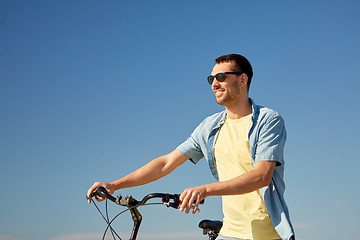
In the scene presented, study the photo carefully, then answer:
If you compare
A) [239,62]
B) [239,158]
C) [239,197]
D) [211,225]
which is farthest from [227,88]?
[211,225]

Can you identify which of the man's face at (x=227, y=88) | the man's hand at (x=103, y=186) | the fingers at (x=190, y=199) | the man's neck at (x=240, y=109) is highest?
the man's face at (x=227, y=88)

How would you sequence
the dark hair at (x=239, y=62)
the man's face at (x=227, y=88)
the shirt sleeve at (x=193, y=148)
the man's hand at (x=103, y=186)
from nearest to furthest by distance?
the man's hand at (x=103, y=186) < the man's face at (x=227, y=88) < the dark hair at (x=239, y=62) < the shirt sleeve at (x=193, y=148)

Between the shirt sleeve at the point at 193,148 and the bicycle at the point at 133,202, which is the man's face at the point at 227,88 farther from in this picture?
the bicycle at the point at 133,202

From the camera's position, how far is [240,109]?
15.1 feet

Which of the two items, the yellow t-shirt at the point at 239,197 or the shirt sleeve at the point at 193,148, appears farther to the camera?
the shirt sleeve at the point at 193,148

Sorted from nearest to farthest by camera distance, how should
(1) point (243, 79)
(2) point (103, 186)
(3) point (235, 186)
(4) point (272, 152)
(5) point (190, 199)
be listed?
(5) point (190, 199)
(3) point (235, 186)
(4) point (272, 152)
(2) point (103, 186)
(1) point (243, 79)

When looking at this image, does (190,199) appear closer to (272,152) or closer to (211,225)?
(272,152)

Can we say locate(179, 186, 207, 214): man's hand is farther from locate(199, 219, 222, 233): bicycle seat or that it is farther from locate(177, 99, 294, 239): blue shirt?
locate(199, 219, 222, 233): bicycle seat

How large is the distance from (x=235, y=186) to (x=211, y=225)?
4.61 feet

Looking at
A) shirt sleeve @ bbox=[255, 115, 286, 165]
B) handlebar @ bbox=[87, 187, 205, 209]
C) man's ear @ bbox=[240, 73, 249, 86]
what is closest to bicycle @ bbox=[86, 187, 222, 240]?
handlebar @ bbox=[87, 187, 205, 209]

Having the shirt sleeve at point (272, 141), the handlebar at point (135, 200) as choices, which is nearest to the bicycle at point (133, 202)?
the handlebar at point (135, 200)

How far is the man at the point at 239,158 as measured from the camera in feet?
13.3

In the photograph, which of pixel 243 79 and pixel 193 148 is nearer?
pixel 243 79

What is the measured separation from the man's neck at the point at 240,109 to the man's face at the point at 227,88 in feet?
0.20
